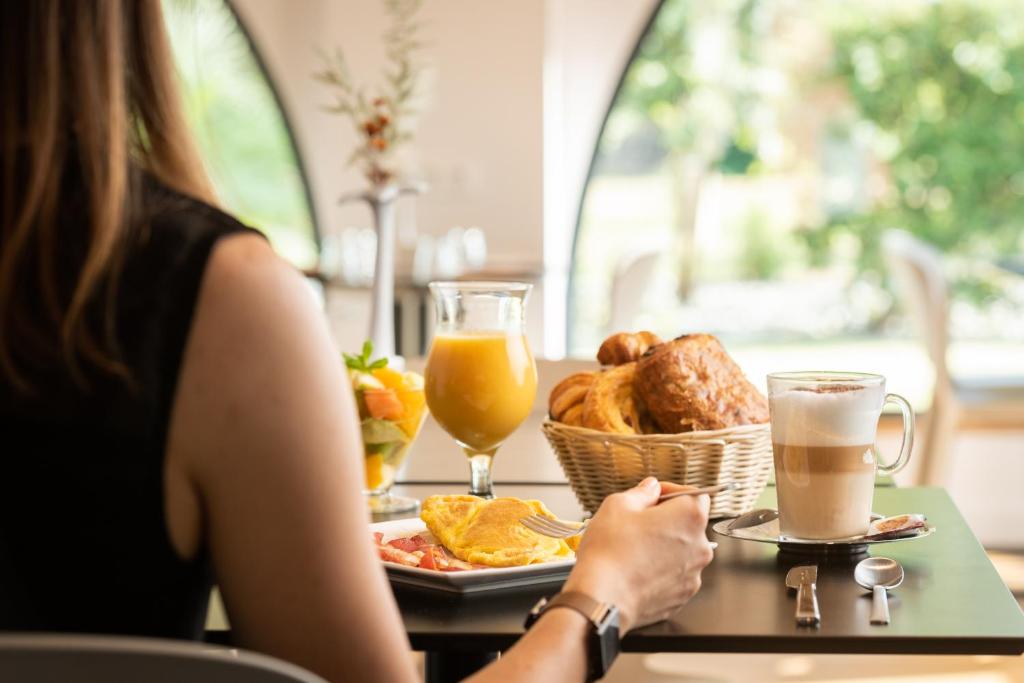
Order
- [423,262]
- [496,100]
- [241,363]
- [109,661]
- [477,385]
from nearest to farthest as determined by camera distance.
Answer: [109,661] < [241,363] < [477,385] < [423,262] < [496,100]

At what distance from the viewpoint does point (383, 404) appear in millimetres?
1477

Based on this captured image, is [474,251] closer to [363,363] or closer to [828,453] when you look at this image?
[363,363]

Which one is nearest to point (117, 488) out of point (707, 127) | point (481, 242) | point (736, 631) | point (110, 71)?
point (110, 71)

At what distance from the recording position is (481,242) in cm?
553

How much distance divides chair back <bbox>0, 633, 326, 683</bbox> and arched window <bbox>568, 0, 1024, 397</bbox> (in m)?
5.92

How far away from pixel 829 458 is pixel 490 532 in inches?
12.7

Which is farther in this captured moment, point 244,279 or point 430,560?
point 430,560

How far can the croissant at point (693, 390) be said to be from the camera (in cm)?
136

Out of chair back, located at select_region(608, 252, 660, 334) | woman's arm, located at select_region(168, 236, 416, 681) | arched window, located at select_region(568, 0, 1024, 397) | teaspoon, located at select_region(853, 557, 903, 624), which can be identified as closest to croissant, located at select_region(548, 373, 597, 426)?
teaspoon, located at select_region(853, 557, 903, 624)

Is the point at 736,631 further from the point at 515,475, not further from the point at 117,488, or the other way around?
the point at 515,475

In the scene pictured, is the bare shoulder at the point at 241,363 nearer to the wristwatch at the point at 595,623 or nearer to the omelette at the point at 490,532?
the wristwatch at the point at 595,623

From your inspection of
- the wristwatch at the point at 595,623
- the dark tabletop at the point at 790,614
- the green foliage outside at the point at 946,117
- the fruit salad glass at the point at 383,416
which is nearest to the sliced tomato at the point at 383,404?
the fruit salad glass at the point at 383,416

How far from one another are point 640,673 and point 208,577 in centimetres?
119

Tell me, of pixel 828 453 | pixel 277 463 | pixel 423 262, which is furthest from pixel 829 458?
pixel 423 262
